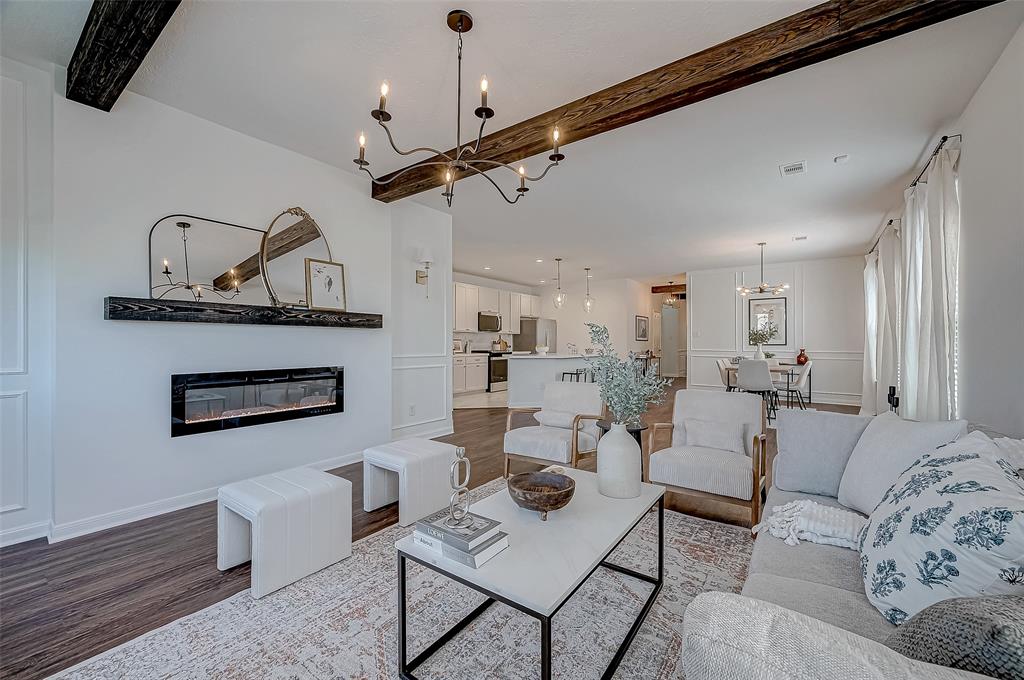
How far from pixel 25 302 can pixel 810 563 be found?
4156mm

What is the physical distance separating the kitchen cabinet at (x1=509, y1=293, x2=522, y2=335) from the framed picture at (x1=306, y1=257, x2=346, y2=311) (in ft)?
20.9

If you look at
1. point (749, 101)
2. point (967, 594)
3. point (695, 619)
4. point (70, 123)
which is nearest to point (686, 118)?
point (749, 101)

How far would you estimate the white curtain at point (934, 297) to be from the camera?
2.85 metres

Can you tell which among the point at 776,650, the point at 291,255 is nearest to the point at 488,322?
the point at 291,255

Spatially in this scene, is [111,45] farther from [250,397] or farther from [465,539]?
[465,539]

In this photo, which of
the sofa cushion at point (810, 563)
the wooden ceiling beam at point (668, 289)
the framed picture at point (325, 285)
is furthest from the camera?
the wooden ceiling beam at point (668, 289)

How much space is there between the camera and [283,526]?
1994 mm

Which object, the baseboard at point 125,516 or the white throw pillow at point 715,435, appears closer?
the baseboard at point 125,516

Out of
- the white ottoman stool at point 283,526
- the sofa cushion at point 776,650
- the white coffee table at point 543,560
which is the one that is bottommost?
the white ottoman stool at point 283,526

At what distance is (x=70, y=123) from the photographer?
2.54m

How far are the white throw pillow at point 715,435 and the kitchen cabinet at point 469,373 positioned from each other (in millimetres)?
5648

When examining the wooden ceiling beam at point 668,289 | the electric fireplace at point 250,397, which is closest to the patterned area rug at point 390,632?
the electric fireplace at point 250,397

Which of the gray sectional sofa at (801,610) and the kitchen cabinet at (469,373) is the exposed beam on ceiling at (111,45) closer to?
the gray sectional sofa at (801,610)

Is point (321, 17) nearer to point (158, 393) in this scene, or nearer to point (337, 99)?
point (337, 99)
